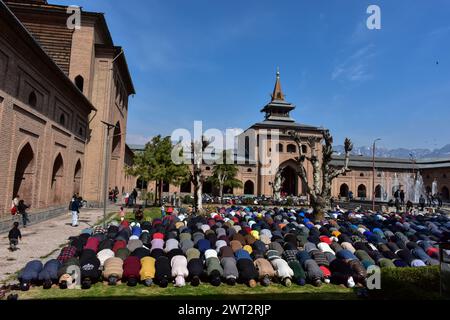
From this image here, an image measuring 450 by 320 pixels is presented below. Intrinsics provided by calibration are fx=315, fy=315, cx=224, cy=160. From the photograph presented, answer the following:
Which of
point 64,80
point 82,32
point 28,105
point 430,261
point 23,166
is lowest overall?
point 430,261

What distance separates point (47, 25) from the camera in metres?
26.0

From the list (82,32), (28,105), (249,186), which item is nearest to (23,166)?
(28,105)

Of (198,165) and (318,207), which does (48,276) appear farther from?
(318,207)

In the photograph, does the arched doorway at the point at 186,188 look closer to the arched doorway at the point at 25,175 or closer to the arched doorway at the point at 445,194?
the arched doorway at the point at 25,175

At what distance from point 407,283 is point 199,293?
4708mm

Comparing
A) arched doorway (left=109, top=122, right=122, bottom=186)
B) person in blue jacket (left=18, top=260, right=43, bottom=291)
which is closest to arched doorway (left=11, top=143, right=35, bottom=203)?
person in blue jacket (left=18, top=260, right=43, bottom=291)

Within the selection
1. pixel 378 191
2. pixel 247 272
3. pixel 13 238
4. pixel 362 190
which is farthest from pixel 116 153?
pixel 378 191

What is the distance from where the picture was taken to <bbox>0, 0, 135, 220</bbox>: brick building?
14.0m

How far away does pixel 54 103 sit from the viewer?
63.9ft

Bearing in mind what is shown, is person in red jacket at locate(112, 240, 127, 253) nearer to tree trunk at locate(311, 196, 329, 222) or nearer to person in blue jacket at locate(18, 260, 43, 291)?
person in blue jacket at locate(18, 260, 43, 291)

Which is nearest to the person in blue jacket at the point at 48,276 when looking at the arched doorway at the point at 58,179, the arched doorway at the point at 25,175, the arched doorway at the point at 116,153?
the arched doorway at the point at 25,175
